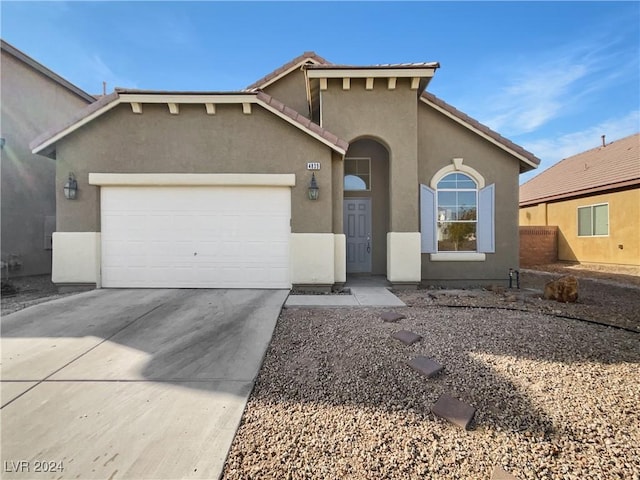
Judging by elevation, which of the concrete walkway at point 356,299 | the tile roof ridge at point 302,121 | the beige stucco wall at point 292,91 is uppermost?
the beige stucco wall at point 292,91

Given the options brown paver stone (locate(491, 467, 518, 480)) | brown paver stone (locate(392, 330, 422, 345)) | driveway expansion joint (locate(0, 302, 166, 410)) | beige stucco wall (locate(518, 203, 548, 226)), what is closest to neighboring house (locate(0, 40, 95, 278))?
driveway expansion joint (locate(0, 302, 166, 410))

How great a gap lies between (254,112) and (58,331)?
556cm

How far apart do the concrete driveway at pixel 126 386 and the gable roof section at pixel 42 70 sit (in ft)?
27.6

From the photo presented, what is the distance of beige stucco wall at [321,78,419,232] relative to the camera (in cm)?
696

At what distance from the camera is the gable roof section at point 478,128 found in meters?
Answer: 7.42

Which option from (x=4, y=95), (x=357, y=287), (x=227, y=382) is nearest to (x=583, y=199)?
(x=357, y=287)

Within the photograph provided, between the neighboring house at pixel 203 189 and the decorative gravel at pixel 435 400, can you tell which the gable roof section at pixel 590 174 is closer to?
the neighboring house at pixel 203 189

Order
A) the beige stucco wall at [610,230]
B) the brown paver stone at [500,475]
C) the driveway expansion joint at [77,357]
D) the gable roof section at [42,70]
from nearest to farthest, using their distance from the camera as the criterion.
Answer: the brown paver stone at [500,475]
the driveway expansion joint at [77,357]
the gable roof section at [42,70]
the beige stucco wall at [610,230]

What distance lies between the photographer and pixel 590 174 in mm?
13781

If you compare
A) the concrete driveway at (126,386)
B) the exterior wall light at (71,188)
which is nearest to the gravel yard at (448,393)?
the concrete driveway at (126,386)

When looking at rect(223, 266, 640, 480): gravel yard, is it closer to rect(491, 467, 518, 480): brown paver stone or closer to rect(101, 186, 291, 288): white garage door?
rect(491, 467, 518, 480): brown paver stone

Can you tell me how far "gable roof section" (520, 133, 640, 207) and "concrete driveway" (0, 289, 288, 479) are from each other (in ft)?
52.5

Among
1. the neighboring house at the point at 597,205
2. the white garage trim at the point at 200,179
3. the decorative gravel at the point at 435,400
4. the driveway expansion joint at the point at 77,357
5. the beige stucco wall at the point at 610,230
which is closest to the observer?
the decorative gravel at the point at 435,400

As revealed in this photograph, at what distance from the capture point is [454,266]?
7.49 metres
